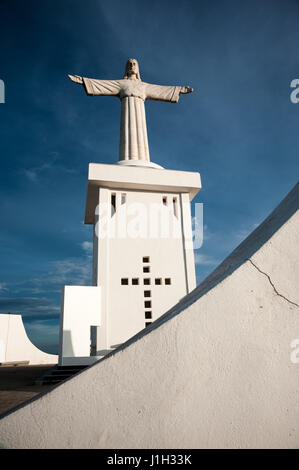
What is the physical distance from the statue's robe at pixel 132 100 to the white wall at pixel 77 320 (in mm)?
7206

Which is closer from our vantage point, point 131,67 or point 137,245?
point 137,245

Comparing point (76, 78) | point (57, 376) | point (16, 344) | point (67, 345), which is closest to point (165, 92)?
point (76, 78)

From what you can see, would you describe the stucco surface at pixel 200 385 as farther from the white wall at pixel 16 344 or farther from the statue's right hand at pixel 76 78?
the white wall at pixel 16 344

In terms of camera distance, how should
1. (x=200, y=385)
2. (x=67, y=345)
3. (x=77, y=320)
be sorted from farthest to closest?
1. (x=77, y=320)
2. (x=67, y=345)
3. (x=200, y=385)

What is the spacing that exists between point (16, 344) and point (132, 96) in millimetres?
17099

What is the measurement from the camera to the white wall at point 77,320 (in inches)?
342

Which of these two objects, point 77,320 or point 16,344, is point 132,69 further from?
point 16,344

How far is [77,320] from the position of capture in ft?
29.8

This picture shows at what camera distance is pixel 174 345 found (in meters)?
2.01

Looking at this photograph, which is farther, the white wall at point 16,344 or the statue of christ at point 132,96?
the white wall at point 16,344

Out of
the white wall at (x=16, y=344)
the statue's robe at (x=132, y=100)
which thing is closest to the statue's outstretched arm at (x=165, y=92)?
the statue's robe at (x=132, y=100)

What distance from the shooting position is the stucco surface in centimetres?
185

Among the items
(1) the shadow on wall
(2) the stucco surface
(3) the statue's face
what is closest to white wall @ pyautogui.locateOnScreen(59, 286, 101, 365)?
(1) the shadow on wall

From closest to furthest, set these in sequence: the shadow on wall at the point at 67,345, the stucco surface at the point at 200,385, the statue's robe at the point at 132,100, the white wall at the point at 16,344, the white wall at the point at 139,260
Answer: the stucco surface at the point at 200,385, the shadow on wall at the point at 67,345, the white wall at the point at 139,260, the statue's robe at the point at 132,100, the white wall at the point at 16,344
